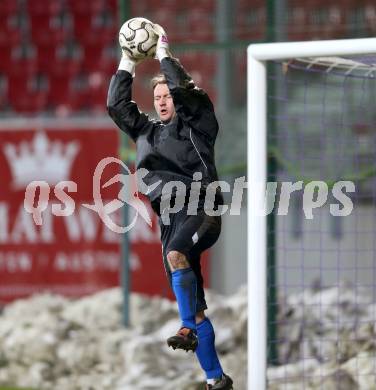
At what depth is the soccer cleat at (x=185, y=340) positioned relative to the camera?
4729 millimetres

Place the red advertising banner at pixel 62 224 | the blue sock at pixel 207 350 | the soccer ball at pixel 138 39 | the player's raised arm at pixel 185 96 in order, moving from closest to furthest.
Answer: the player's raised arm at pixel 185 96
the soccer ball at pixel 138 39
the blue sock at pixel 207 350
the red advertising banner at pixel 62 224

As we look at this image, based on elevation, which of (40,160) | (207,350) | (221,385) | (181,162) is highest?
(181,162)

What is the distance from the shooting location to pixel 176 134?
5035mm

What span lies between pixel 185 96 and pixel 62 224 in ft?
15.9

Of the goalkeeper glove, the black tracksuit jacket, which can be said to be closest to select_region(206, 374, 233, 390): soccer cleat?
the black tracksuit jacket

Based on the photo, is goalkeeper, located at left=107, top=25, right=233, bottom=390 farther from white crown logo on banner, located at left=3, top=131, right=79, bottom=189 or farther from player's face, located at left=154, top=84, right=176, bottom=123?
white crown logo on banner, located at left=3, top=131, right=79, bottom=189

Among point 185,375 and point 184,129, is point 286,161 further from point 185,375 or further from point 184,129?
point 184,129

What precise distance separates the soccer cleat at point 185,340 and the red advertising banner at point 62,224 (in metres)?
Answer: 4.26

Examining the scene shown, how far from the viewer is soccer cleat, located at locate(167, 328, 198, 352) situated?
4729 mm

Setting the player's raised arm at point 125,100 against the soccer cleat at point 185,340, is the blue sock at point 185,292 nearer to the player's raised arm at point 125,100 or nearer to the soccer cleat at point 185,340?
the soccer cleat at point 185,340

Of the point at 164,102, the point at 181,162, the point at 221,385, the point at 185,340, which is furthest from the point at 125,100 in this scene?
the point at 221,385

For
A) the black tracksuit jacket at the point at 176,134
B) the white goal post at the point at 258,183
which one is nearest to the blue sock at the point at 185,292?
the black tracksuit jacket at the point at 176,134

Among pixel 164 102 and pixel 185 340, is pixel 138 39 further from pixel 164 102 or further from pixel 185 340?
pixel 185 340

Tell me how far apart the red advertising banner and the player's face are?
4011 millimetres
